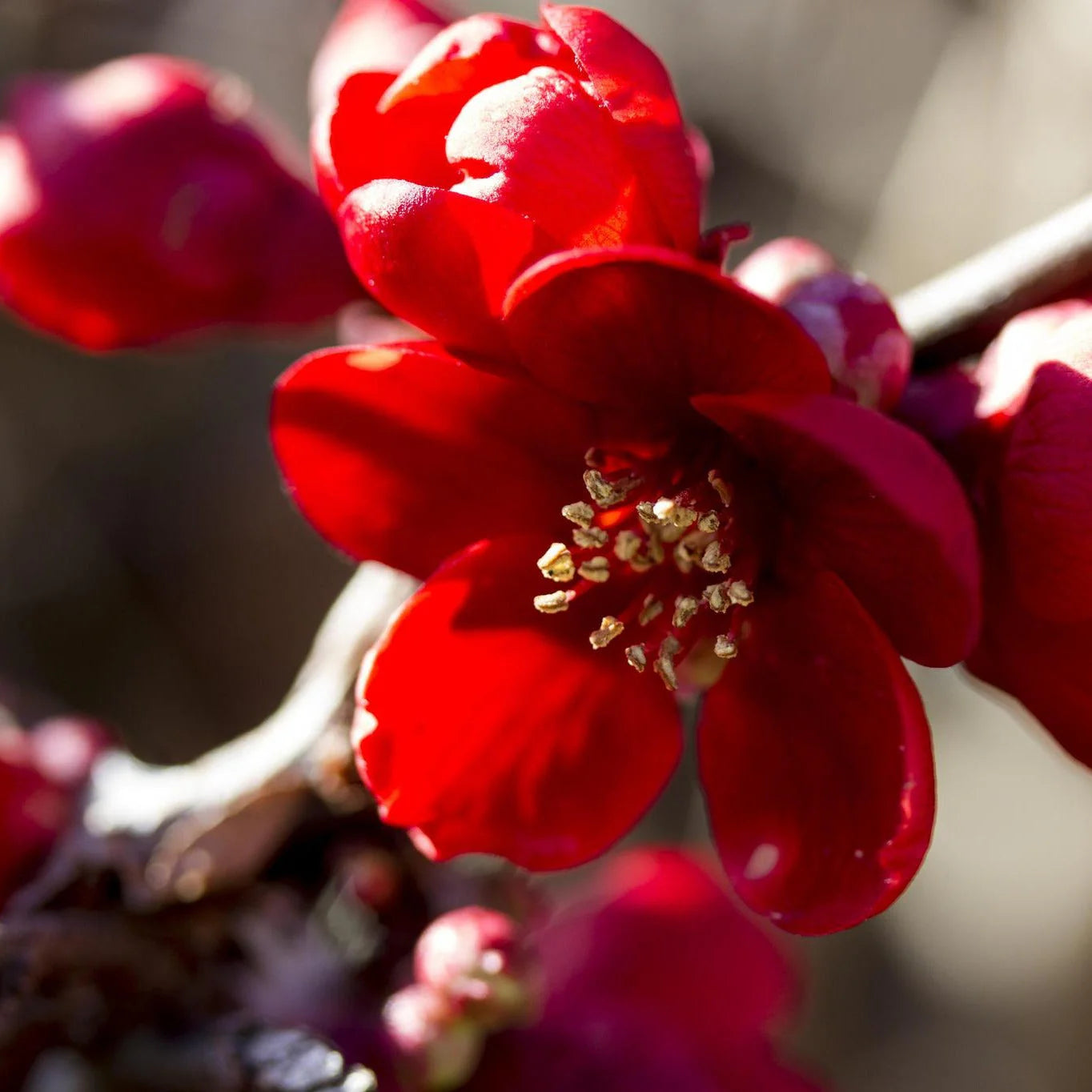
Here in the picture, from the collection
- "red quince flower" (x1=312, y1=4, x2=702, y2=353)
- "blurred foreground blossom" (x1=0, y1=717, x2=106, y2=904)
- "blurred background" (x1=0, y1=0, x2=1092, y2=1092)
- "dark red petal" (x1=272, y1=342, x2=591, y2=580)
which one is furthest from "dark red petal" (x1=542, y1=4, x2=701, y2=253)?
"blurred background" (x1=0, y1=0, x2=1092, y2=1092)

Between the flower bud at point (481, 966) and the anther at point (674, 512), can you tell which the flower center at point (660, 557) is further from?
the flower bud at point (481, 966)

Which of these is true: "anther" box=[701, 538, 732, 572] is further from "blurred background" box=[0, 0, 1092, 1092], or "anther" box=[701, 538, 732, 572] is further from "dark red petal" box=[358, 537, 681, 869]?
"blurred background" box=[0, 0, 1092, 1092]

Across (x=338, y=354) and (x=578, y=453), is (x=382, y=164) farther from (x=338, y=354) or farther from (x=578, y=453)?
(x=578, y=453)

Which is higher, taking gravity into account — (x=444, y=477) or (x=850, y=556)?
(x=850, y=556)

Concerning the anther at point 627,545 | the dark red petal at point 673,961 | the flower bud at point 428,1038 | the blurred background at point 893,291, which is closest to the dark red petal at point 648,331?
the anther at point 627,545

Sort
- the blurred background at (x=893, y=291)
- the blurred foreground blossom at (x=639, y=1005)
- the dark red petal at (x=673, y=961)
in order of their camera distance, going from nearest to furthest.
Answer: the blurred foreground blossom at (x=639, y=1005) < the dark red petal at (x=673, y=961) < the blurred background at (x=893, y=291)

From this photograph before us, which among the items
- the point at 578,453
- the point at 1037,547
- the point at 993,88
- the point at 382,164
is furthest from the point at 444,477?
the point at 993,88

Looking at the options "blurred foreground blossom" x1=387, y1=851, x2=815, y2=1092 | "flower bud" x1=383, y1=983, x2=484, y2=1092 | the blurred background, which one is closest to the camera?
"flower bud" x1=383, y1=983, x2=484, y2=1092
